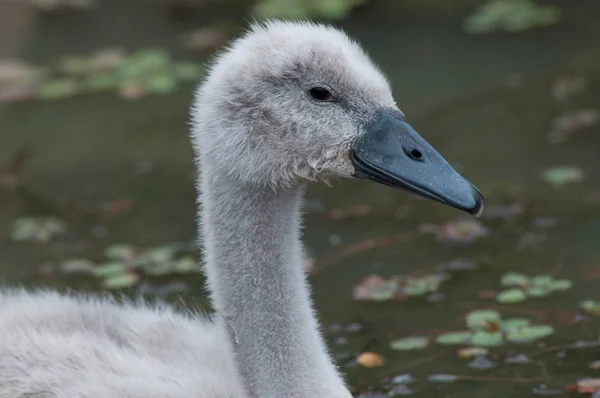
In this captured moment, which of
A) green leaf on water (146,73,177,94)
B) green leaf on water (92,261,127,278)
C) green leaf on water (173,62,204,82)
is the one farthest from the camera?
green leaf on water (173,62,204,82)

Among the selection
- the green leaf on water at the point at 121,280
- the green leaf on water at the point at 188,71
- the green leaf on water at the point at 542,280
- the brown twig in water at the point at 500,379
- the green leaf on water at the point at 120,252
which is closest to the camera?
the brown twig in water at the point at 500,379

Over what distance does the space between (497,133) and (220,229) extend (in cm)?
381

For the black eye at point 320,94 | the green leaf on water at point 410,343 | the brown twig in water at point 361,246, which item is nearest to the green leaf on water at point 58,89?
the brown twig in water at point 361,246

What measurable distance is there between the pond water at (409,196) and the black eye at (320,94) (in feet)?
4.80

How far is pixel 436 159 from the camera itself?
4.09m

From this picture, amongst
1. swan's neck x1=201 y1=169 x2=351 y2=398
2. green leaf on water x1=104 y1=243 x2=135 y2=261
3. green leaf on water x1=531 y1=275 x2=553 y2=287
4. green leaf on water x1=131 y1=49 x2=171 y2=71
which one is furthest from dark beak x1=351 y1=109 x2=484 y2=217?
green leaf on water x1=131 y1=49 x2=171 y2=71

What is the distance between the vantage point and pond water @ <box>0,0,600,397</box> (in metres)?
5.48

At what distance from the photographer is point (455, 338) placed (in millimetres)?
5344

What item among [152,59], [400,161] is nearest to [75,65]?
[152,59]

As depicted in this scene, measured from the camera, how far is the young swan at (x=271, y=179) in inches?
162

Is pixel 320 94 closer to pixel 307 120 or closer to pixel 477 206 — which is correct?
pixel 307 120

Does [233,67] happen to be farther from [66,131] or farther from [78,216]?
[66,131]

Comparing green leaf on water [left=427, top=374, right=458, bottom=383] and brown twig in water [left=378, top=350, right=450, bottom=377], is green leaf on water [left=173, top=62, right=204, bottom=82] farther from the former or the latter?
green leaf on water [left=427, top=374, right=458, bottom=383]

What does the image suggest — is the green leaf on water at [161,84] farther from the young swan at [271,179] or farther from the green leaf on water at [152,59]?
the young swan at [271,179]
